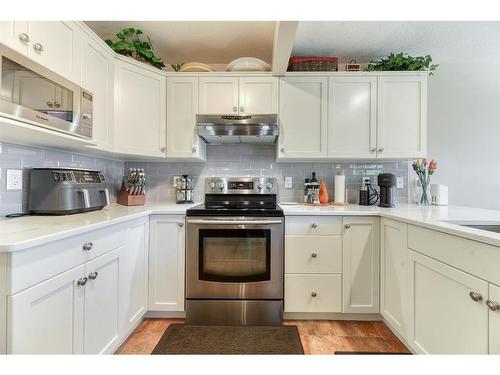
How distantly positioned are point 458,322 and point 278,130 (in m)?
1.68

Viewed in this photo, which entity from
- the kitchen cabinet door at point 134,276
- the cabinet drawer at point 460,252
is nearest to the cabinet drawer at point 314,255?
the cabinet drawer at point 460,252

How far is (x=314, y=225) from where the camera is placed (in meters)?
1.87

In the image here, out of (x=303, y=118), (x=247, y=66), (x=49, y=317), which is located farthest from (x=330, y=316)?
(x=247, y=66)

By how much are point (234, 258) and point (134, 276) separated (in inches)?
28.4

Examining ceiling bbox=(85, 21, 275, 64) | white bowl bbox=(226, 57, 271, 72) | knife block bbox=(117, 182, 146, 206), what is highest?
ceiling bbox=(85, 21, 275, 64)

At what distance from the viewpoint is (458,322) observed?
109cm

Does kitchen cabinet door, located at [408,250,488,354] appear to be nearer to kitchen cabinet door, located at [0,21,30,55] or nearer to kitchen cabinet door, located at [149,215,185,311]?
kitchen cabinet door, located at [149,215,185,311]

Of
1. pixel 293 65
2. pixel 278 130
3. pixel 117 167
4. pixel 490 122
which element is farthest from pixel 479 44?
pixel 117 167

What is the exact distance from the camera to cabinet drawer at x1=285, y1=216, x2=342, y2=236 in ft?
6.15

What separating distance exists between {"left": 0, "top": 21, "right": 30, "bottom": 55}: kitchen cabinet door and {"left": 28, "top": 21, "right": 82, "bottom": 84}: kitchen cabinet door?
0.03 metres

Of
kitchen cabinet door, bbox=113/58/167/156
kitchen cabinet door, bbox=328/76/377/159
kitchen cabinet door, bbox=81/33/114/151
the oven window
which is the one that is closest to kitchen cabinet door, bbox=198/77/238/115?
kitchen cabinet door, bbox=113/58/167/156

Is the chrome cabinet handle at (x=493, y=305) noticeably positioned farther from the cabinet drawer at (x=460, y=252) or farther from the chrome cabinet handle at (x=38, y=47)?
the chrome cabinet handle at (x=38, y=47)

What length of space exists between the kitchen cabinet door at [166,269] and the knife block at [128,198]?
43cm

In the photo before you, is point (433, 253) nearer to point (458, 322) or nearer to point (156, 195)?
point (458, 322)
